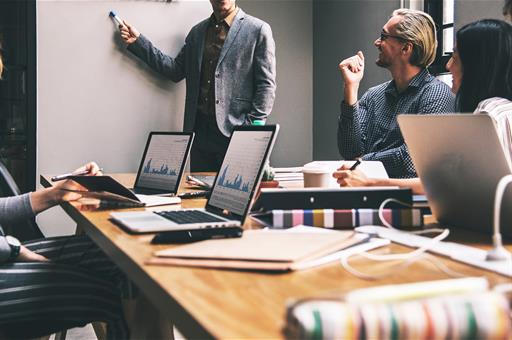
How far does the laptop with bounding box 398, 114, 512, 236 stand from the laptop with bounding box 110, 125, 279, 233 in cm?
28

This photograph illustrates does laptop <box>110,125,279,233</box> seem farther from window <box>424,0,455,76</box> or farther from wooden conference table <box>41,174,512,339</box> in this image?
window <box>424,0,455,76</box>

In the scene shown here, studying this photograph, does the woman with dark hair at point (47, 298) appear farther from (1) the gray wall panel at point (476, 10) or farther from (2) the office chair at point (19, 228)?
(1) the gray wall panel at point (476, 10)

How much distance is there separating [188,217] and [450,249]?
0.51 metres

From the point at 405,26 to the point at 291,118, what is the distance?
231 centimetres

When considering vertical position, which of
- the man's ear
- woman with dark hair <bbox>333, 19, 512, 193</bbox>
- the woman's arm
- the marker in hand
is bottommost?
the woman's arm

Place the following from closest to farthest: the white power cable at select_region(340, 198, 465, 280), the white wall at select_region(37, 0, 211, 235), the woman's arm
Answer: the white power cable at select_region(340, 198, 465, 280), the woman's arm, the white wall at select_region(37, 0, 211, 235)

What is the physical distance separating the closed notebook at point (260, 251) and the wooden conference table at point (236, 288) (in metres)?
0.02

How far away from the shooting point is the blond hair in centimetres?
260

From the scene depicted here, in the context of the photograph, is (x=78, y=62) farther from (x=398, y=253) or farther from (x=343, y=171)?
(x=398, y=253)

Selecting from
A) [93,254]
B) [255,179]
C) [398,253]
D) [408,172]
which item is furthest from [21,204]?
[408,172]

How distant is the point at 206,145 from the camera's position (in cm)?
304

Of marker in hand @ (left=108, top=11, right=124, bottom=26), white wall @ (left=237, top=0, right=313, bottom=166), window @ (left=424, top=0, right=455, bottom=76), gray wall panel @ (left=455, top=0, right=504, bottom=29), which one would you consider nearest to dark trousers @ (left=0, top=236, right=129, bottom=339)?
marker in hand @ (left=108, top=11, right=124, bottom=26)

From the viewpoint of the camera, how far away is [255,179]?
1.18 metres

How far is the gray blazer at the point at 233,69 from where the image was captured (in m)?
3.01
